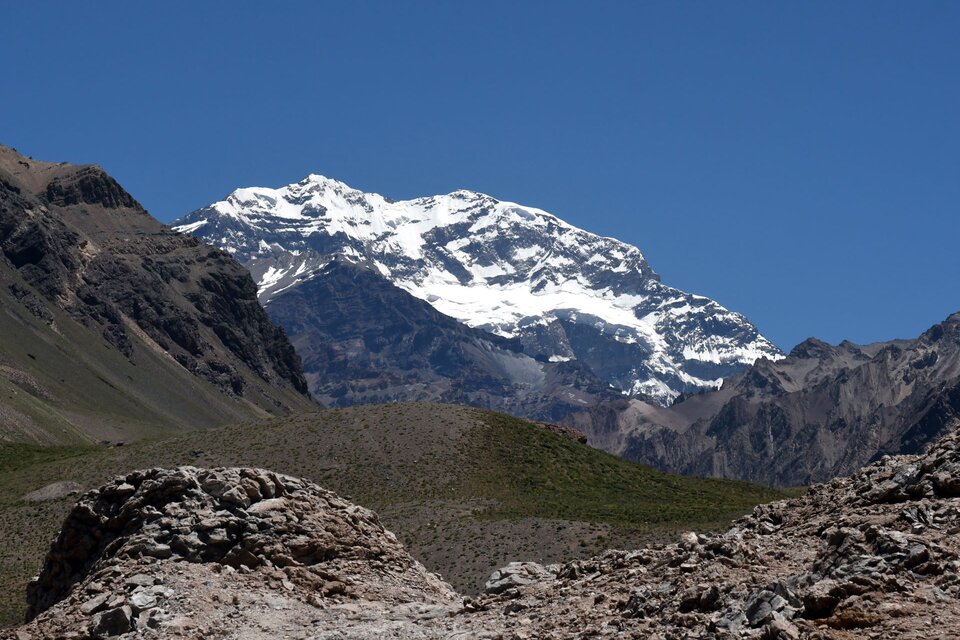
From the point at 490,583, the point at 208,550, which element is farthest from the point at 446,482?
the point at 490,583

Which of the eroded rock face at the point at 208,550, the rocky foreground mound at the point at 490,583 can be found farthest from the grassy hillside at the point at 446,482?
the rocky foreground mound at the point at 490,583

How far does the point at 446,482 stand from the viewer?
93250mm

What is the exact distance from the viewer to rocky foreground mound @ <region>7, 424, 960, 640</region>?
23766 millimetres

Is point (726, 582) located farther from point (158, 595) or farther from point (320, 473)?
Result: point (320, 473)

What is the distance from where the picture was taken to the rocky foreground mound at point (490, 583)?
78.0 feet

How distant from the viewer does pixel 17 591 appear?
6450cm

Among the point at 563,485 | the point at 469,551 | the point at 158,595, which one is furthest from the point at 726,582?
the point at 563,485

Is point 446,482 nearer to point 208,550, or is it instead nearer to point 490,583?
point 208,550

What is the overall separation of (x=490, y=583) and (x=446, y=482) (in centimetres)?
6097

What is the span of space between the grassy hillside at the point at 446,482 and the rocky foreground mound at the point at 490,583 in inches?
1018

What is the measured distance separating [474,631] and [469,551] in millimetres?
41176

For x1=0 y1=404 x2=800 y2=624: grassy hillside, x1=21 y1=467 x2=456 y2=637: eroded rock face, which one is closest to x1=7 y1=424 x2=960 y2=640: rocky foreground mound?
x1=21 y1=467 x2=456 y2=637: eroded rock face

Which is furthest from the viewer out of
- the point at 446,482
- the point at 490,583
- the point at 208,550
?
the point at 446,482

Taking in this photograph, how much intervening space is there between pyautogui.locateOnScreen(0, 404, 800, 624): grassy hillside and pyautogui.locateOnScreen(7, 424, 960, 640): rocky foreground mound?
2585 cm
